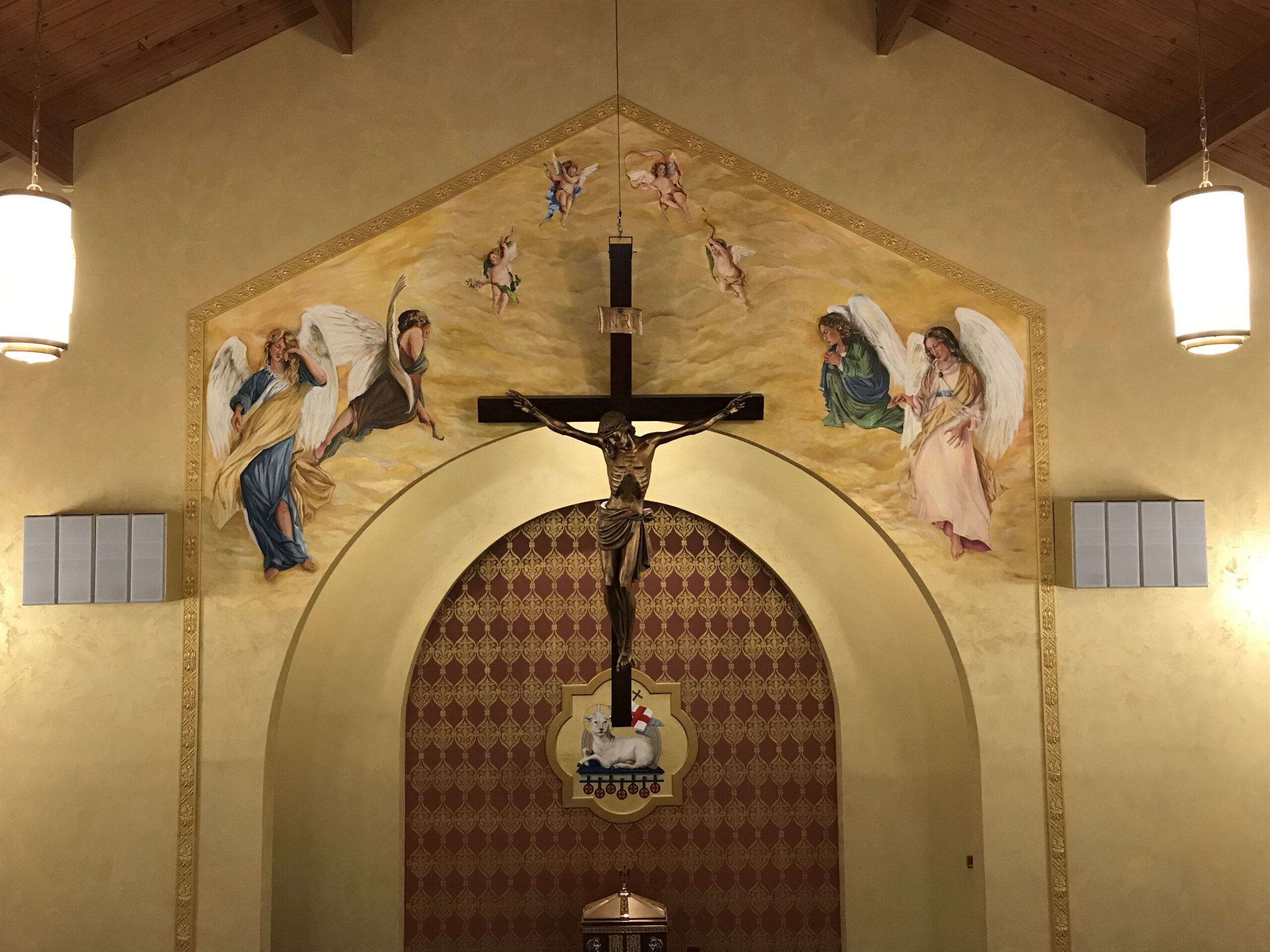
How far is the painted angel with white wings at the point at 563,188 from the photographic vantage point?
7.17 m

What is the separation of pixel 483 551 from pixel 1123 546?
15.0ft

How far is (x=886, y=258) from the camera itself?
23.3 ft

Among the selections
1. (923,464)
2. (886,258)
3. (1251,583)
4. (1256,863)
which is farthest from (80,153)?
(1256,863)

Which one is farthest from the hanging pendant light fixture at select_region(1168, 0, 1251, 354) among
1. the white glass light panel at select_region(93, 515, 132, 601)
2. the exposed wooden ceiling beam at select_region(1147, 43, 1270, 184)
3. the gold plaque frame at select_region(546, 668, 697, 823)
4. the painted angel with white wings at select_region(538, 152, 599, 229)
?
the white glass light panel at select_region(93, 515, 132, 601)

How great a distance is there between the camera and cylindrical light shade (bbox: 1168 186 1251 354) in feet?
17.0

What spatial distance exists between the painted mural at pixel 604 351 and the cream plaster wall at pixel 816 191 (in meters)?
0.29

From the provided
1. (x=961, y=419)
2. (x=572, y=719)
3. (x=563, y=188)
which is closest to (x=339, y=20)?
(x=563, y=188)

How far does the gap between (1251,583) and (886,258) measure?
3022 millimetres

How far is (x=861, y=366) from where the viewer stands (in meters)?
7.07

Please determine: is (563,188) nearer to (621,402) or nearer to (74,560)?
(621,402)

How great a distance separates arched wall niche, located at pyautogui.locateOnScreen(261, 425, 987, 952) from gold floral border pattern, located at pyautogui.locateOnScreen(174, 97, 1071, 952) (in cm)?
134

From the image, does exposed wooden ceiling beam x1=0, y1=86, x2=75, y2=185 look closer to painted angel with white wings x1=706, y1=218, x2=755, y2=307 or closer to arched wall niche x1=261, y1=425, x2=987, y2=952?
arched wall niche x1=261, y1=425, x2=987, y2=952

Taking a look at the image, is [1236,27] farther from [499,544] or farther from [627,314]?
[499,544]

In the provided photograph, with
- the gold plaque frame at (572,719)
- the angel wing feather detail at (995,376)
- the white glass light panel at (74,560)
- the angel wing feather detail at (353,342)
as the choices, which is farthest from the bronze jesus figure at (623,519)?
the white glass light panel at (74,560)
